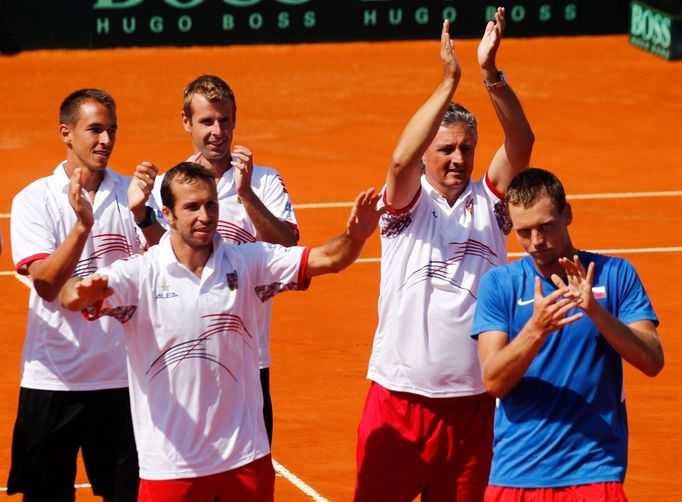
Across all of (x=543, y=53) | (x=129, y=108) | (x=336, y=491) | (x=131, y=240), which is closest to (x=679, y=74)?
(x=543, y=53)

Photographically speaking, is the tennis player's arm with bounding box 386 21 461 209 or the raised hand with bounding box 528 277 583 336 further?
the tennis player's arm with bounding box 386 21 461 209

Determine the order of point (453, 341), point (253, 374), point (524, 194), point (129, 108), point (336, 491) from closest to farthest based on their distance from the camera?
1. point (524, 194)
2. point (253, 374)
3. point (453, 341)
4. point (336, 491)
5. point (129, 108)

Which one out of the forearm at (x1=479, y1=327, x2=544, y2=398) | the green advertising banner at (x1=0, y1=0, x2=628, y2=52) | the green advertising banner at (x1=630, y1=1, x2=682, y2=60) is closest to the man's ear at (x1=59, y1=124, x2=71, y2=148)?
the forearm at (x1=479, y1=327, x2=544, y2=398)

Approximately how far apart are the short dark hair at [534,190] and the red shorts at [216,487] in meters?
1.93

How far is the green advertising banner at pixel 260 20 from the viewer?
2950 cm

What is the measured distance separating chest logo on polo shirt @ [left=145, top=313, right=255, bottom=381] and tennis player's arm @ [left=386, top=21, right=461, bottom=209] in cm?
129

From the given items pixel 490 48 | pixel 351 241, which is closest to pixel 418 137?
pixel 490 48

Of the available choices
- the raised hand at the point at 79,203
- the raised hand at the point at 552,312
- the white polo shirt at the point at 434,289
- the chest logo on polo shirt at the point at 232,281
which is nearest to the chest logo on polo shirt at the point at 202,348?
the chest logo on polo shirt at the point at 232,281

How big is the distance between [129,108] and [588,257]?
2059 centimetres

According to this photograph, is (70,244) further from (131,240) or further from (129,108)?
(129,108)

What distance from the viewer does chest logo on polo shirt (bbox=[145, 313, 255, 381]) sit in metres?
7.93

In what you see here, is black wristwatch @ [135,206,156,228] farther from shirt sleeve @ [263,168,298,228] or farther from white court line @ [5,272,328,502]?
white court line @ [5,272,328,502]

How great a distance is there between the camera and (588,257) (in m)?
7.64

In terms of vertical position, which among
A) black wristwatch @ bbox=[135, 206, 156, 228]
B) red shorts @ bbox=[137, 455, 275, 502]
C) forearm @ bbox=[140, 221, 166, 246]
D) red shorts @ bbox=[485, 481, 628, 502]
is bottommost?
red shorts @ bbox=[137, 455, 275, 502]
